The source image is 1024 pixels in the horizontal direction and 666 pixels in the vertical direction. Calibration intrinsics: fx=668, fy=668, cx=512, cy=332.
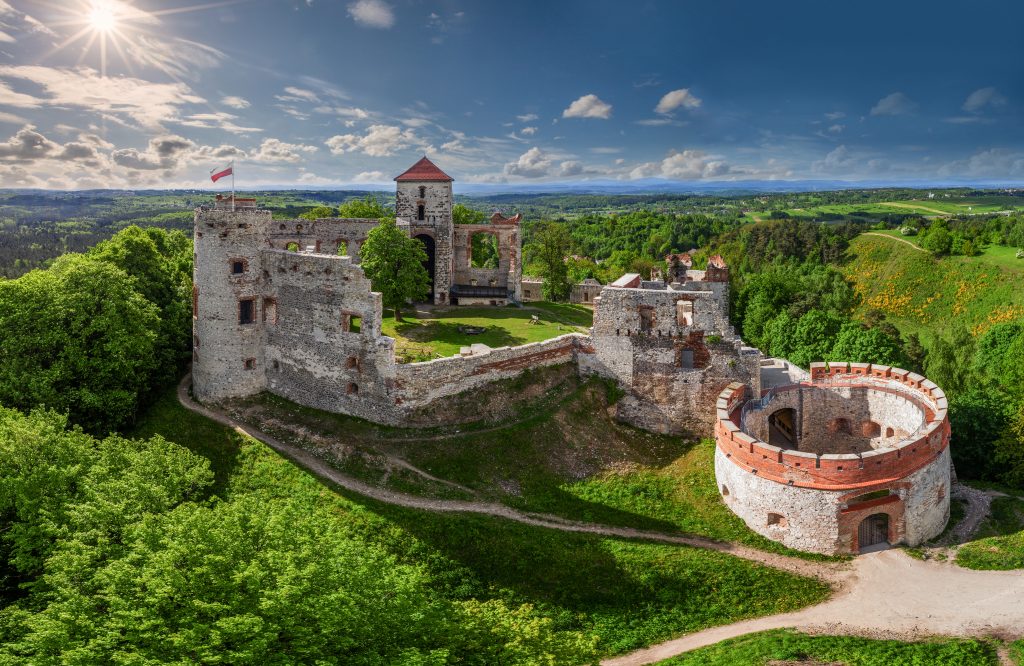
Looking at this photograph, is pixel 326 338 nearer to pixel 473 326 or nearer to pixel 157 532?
pixel 157 532

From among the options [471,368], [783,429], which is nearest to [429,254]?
[471,368]

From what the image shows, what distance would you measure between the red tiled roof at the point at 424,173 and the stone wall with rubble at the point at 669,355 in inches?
1246

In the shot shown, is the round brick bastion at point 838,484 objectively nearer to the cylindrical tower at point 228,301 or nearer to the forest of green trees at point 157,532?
the forest of green trees at point 157,532

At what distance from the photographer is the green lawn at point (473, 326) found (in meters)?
42.6

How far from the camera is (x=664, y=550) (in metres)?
27.3

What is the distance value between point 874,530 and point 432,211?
148 ft

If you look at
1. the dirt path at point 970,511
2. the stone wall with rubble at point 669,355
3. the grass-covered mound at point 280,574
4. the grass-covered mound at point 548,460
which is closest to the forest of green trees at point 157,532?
the grass-covered mound at point 280,574

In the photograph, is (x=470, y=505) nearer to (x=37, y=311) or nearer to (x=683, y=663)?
(x=683, y=663)

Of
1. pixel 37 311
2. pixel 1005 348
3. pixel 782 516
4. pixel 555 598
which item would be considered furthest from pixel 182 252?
pixel 1005 348

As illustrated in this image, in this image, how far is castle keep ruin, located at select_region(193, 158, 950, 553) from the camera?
28984 millimetres

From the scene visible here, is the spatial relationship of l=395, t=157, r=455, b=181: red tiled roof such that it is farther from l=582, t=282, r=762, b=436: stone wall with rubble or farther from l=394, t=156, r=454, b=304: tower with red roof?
l=582, t=282, r=762, b=436: stone wall with rubble

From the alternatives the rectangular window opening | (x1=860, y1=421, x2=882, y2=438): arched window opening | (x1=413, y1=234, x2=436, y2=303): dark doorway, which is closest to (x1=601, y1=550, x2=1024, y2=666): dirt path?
(x1=860, y1=421, x2=882, y2=438): arched window opening

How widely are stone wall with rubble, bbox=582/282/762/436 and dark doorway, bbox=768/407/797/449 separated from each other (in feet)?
15.1

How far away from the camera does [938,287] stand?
98.7 m
